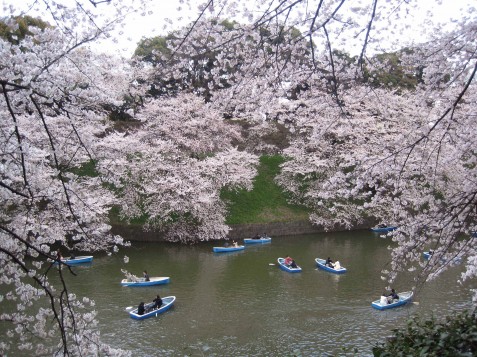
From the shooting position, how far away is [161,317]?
1062 centimetres

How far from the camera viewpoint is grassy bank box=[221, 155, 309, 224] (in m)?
21.6

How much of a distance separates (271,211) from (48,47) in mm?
18221

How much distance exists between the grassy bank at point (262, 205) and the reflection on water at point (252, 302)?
383 centimetres

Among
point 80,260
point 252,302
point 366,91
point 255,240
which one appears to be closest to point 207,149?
point 255,240

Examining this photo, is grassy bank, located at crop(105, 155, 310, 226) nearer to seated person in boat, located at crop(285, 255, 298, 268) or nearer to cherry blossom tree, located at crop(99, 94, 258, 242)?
cherry blossom tree, located at crop(99, 94, 258, 242)

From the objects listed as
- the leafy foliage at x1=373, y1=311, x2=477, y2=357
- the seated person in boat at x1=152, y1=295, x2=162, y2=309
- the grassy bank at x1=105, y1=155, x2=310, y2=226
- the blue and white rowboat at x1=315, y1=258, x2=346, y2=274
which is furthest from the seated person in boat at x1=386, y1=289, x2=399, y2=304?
the grassy bank at x1=105, y1=155, x2=310, y2=226

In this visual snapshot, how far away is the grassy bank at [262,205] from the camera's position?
21.6 metres

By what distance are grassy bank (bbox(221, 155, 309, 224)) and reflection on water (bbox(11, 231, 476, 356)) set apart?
3.83 metres

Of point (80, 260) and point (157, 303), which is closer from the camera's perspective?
point (157, 303)

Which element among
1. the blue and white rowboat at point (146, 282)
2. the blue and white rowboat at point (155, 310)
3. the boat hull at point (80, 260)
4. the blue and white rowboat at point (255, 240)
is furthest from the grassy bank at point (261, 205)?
the blue and white rowboat at point (155, 310)

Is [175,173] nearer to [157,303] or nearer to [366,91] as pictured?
[157,303]

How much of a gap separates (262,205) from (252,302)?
11.3m

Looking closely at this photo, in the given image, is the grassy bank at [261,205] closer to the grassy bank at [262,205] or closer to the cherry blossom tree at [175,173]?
the grassy bank at [262,205]

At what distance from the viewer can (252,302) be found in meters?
11.6
